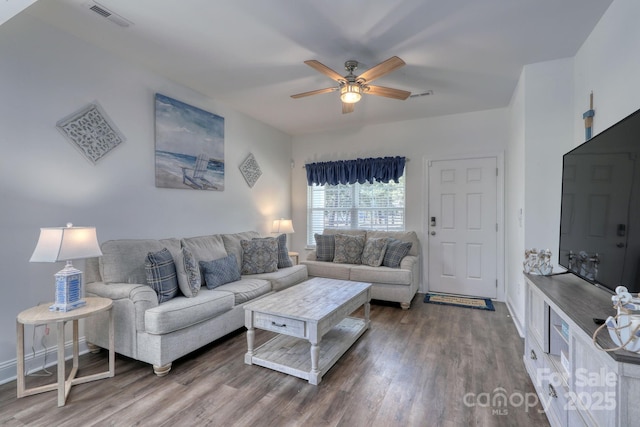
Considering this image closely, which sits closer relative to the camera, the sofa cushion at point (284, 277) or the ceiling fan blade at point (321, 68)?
the ceiling fan blade at point (321, 68)

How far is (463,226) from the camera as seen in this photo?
4.30m

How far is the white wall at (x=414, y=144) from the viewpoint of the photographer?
13.7 feet

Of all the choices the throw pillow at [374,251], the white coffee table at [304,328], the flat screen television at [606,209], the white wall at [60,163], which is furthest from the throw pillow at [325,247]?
the flat screen television at [606,209]

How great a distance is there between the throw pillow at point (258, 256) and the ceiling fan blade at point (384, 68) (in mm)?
2216

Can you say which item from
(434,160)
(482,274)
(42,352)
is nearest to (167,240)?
(42,352)

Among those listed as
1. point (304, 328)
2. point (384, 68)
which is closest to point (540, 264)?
point (304, 328)

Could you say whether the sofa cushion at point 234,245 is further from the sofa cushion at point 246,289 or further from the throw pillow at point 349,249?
the throw pillow at point 349,249

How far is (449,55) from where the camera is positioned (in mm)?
2680

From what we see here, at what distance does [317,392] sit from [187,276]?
1463 millimetres

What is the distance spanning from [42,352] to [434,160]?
187 inches

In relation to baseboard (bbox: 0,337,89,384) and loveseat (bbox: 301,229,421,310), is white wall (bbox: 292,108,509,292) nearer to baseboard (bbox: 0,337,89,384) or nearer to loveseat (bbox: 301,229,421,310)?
loveseat (bbox: 301,229,421,310)

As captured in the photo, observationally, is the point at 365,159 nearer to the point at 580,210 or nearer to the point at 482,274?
the point at 482,274

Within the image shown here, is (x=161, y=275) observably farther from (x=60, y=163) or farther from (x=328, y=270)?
(x=328, y=270)

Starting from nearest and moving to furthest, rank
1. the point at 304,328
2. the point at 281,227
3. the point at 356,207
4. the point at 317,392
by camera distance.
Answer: the point at 317,392 → the point at 304,328 → the point at 281,227 → the point at 356,207
